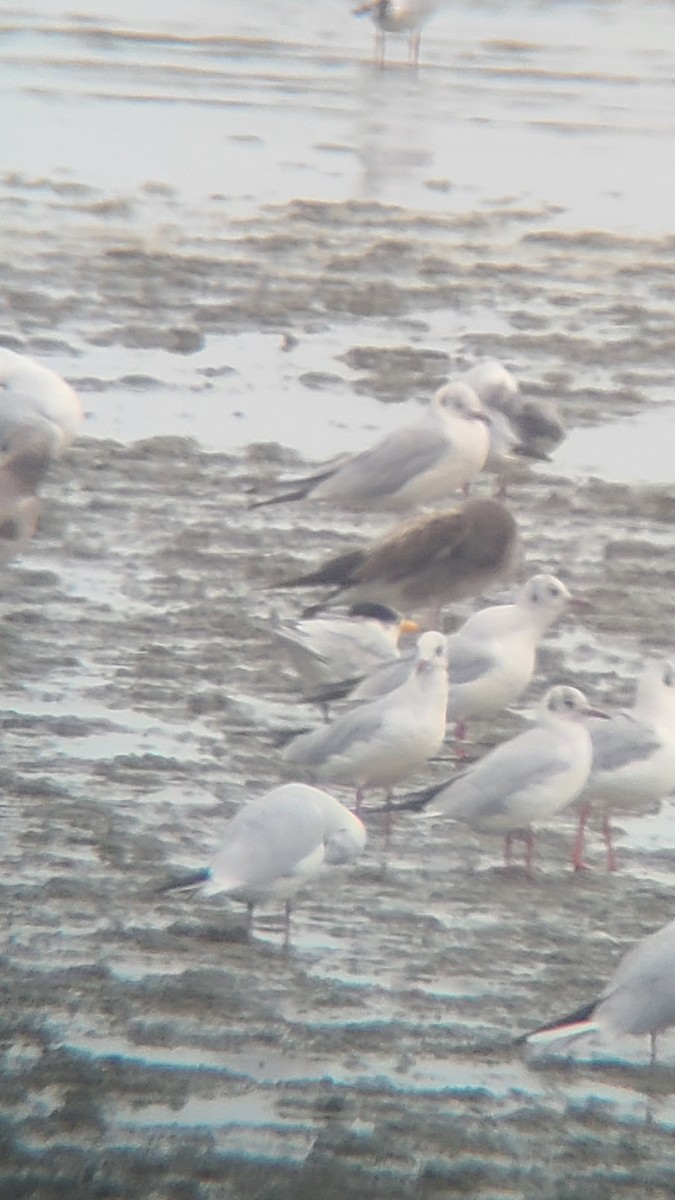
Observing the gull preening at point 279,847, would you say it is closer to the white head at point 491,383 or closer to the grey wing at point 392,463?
the grey wing at point 392,463

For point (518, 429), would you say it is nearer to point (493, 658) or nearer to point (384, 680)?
point (493, 658)

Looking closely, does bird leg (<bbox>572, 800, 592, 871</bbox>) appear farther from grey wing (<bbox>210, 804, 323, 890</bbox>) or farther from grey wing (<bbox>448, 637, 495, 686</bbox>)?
grey wing (<bbox>210, 804, 323, 890</bbox>)

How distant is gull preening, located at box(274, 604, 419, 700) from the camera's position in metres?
7.15

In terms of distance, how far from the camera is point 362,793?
6648mm

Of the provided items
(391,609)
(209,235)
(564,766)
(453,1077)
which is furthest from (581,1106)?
(209,235)

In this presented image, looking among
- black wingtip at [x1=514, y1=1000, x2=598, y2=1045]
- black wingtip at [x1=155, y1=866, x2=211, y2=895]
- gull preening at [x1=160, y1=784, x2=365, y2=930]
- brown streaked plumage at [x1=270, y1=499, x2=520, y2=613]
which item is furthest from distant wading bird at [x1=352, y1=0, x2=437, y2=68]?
black wingtip at [x1=514, y1=1000, x2=598, y2=1045]

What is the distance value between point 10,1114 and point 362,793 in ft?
7.82

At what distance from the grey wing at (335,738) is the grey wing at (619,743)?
2.00 ft

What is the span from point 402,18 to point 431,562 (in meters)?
14.9

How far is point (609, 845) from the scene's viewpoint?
6.22m

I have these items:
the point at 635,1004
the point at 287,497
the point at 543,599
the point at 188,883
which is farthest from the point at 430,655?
the point at 287,497

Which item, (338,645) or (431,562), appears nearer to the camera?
(338,645)

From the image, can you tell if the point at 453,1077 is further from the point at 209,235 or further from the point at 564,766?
the point at 209,235

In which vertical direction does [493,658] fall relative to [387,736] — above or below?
below
